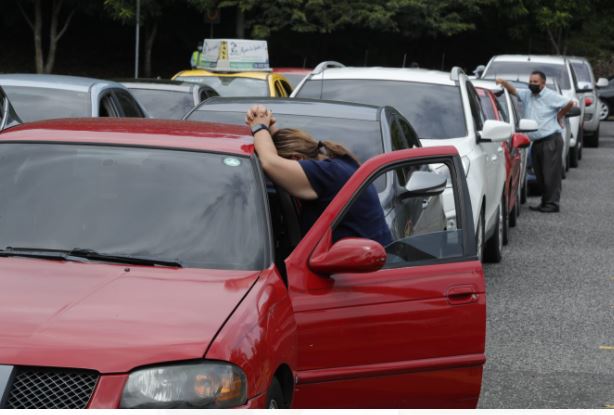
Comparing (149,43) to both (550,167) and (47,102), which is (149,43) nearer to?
(550,167)

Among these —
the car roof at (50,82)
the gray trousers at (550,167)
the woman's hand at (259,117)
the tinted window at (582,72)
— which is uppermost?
the woman's hand at (259,117)

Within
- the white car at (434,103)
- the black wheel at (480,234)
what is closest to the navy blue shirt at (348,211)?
the black wheel at (480,234)

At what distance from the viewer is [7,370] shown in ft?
15.1

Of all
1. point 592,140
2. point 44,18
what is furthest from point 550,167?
point 44,18

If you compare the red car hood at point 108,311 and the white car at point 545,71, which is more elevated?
the red car hood at point 108,311

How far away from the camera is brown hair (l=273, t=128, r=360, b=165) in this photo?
259 inches

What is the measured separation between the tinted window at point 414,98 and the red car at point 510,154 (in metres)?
2.07

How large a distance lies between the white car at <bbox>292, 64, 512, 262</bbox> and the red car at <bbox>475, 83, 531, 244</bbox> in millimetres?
1966

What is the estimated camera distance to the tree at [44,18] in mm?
47156

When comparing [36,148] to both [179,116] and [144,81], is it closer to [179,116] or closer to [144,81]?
[179,116]

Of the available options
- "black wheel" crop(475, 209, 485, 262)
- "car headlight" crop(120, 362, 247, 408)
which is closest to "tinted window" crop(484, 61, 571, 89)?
"black wheel" crop(475, 209, 485, 262)

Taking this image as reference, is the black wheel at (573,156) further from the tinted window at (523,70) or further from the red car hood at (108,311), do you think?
the red car hood at (108,311)

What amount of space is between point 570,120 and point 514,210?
877 cm

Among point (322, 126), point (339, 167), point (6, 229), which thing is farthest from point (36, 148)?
point (322, 126)
